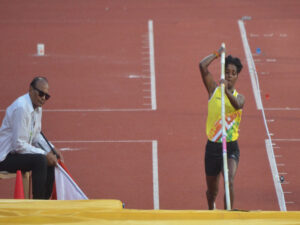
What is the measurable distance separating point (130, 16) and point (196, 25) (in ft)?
4.62

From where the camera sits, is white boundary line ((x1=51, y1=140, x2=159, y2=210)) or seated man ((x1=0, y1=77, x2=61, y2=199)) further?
white boundary line ((x1=51, y1=140, x2=159, y2=210))

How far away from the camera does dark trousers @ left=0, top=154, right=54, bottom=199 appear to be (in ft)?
23.7

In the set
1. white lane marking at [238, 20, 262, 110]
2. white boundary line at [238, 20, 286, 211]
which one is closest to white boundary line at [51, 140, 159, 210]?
white boundary line at [238, 20, 286, 211]

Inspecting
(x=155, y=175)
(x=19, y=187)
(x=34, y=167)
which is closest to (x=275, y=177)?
(x=155, y=175)

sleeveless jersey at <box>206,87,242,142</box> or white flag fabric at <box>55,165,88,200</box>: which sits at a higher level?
sleeveless jersey at <box>206,87,242,142</box>

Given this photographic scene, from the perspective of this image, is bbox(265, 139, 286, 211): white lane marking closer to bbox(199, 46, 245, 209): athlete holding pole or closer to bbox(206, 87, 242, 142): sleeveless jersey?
bbox(199, 46, 245, 209): athlete holding pole

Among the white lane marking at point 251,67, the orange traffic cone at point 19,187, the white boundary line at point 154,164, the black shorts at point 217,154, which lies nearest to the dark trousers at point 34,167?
the orange traffic cone at point 19,187

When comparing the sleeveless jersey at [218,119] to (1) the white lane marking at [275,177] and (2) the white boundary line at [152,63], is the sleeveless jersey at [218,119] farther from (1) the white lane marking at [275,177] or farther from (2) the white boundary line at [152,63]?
(2) the white boundary line at [152,63]

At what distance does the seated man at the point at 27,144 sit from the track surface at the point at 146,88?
1.64 metres

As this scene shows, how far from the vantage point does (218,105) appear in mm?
7180

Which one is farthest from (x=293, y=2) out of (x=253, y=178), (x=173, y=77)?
(x=253, y=178)

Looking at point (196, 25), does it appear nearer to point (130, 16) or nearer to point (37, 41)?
Answer: point (130, 16)

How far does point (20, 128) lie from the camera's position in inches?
286

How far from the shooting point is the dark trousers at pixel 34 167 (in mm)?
7230
